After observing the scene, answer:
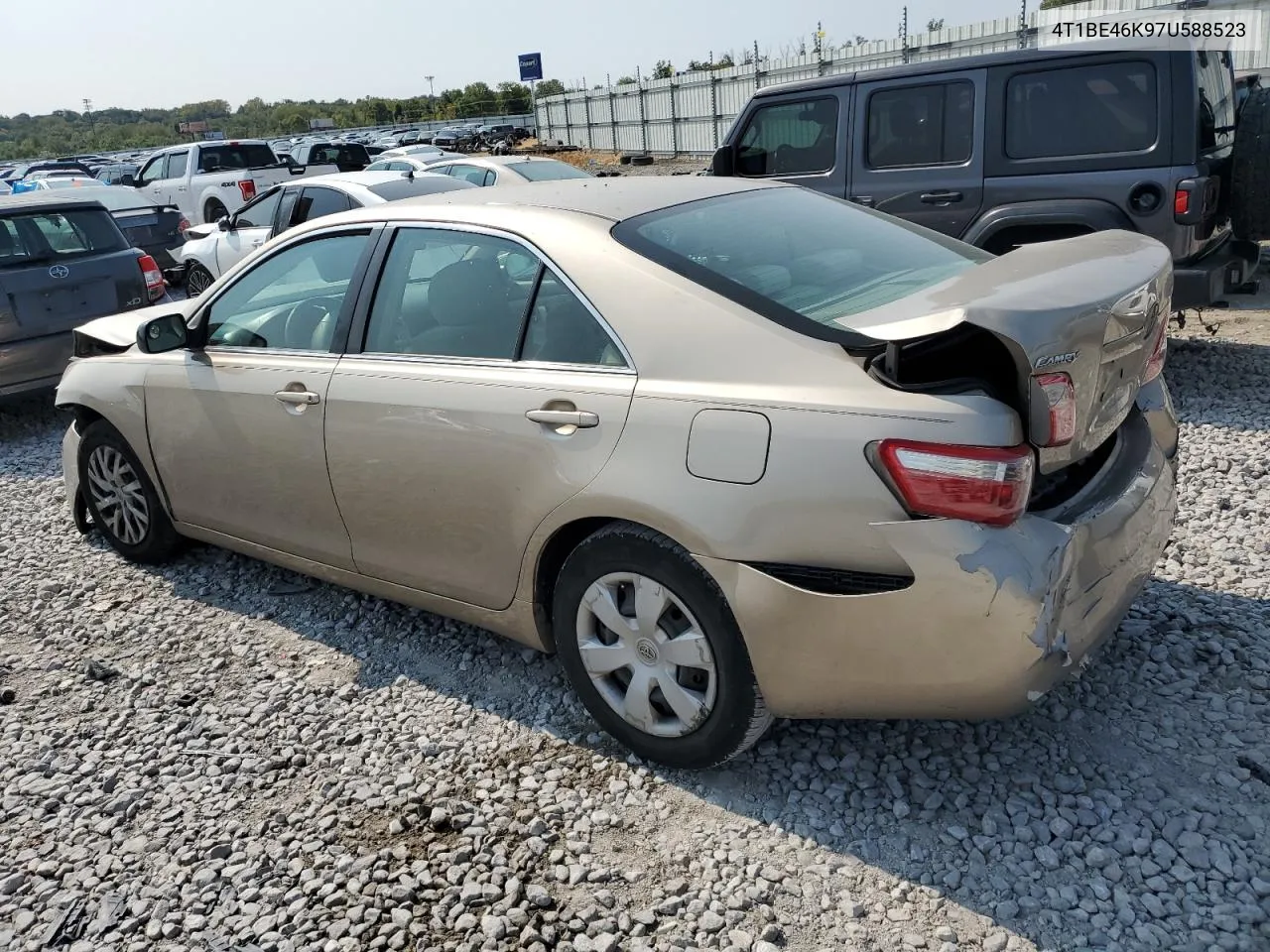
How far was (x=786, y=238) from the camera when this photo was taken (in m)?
3.33

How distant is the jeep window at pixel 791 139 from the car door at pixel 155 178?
45.9 ft

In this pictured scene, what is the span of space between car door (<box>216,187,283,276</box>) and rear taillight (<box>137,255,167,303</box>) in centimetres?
253

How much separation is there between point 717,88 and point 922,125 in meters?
22.9

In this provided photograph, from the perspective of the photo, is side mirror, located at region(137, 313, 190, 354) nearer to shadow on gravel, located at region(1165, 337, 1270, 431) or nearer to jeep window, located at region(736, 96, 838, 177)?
jeep window, located at region(736, 96, 838, 177)

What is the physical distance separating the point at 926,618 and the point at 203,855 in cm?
210

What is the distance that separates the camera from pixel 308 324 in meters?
3.91

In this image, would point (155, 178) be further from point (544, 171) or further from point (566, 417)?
point (566, 417)

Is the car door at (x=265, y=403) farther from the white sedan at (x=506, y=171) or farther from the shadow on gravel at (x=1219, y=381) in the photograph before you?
the white sedan at (x=506, y=171)

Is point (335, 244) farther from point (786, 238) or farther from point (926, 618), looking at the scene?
point (926, 618)

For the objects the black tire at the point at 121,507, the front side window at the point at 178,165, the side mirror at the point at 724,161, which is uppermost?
the front side window at the point at 178,165

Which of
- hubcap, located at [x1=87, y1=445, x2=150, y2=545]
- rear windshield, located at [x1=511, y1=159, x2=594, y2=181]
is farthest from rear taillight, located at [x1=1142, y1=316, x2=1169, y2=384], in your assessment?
rear windshield, located at [x1=511, y1=159, x2=594, y2=181]

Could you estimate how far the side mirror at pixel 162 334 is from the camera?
418cm

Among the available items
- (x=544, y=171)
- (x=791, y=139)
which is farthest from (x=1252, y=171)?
(x=544, y=171)

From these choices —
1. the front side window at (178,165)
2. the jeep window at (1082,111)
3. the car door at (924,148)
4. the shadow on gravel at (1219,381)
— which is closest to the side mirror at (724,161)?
the car door at (924,148)
